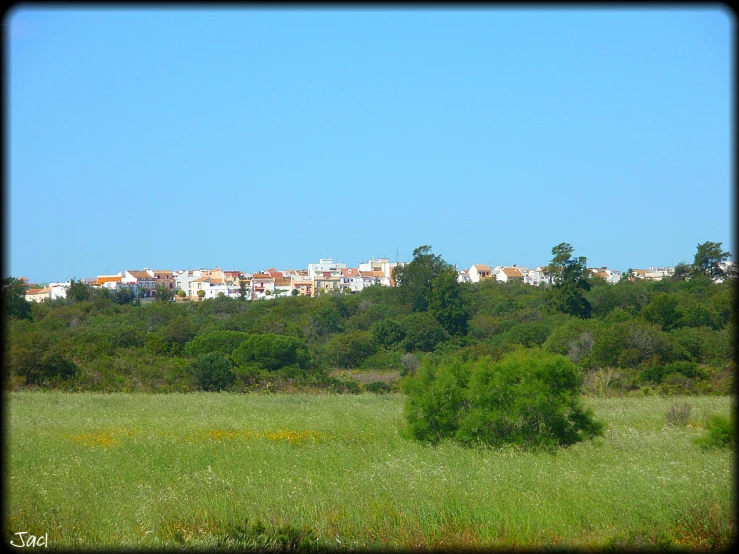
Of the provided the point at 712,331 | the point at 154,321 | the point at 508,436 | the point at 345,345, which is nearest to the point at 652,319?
the point at 712,331

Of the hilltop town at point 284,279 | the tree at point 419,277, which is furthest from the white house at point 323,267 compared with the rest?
the tree at point 419,277

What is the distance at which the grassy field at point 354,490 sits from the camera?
699 cm

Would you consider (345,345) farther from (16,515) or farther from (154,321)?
(16,515)

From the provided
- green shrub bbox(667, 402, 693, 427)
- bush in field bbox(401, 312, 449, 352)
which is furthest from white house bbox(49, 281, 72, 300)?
green shrub bbox(667, 402, 693, 427)

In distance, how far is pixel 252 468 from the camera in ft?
34.3

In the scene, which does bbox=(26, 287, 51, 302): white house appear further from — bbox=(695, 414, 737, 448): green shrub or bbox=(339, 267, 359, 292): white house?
bbox=(339, 267, 359, 292): white house

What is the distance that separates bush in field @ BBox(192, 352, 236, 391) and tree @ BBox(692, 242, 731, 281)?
1044 inches

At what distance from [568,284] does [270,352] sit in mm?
16185

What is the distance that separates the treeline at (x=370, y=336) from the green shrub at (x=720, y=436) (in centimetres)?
1272

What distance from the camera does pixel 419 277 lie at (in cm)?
4209

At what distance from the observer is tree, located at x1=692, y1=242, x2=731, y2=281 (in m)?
39.2

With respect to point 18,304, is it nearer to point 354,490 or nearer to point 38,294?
point 38,294

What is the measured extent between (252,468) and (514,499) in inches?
159

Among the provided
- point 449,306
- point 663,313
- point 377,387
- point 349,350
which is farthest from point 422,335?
point 663,313
